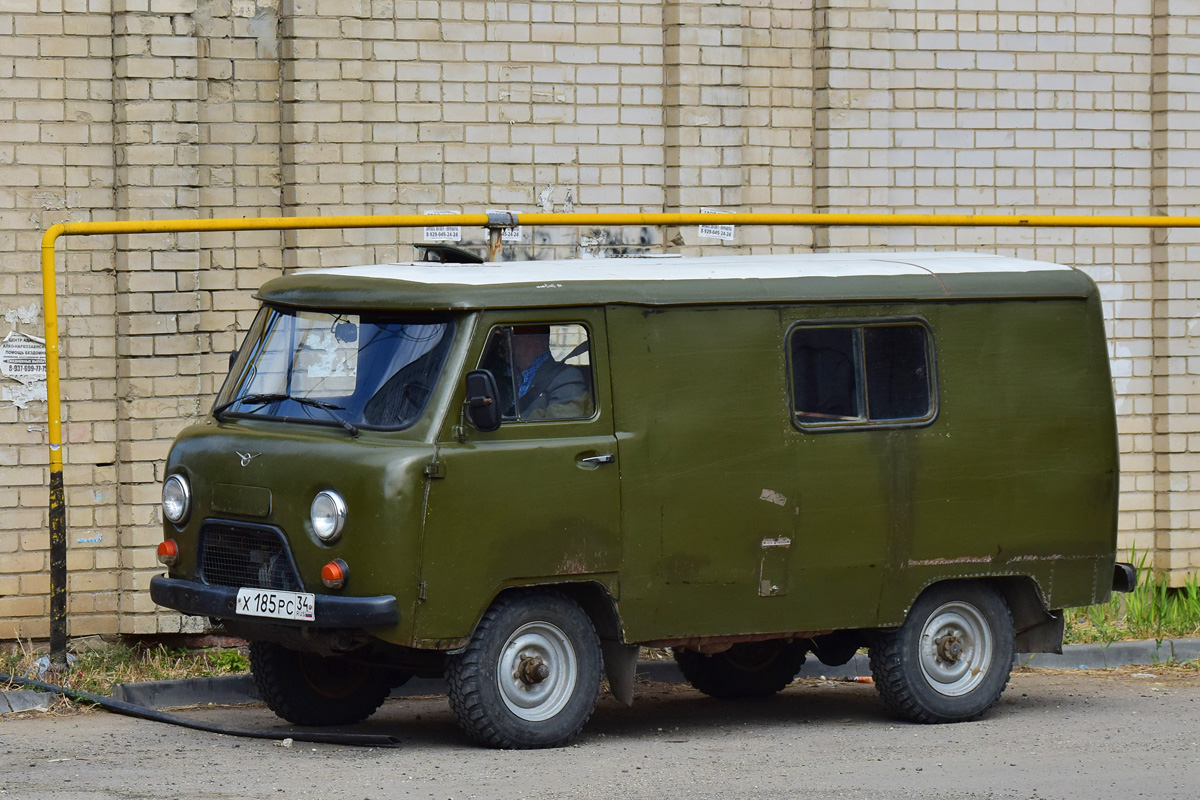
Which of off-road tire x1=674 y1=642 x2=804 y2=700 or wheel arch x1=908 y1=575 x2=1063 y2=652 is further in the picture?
off-road tire x1=674 y1=642 x2=804 y2=700

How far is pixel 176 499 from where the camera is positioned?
836 cm

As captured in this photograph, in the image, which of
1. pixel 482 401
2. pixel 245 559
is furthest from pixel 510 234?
pixel 245 559

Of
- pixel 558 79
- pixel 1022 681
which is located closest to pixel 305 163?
pixel 558 79

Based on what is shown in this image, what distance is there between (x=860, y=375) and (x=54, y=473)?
4083 millimetres

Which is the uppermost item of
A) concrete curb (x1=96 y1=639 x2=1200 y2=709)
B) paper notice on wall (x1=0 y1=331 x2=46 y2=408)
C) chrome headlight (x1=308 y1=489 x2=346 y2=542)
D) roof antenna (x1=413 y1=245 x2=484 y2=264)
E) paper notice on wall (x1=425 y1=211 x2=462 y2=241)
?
paper notice on wall (x1=425 y1=211 x2=462 y2=241)

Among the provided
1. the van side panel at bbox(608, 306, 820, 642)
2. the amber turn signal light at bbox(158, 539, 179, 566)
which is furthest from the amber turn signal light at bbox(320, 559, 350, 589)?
the van side panel at bbox(608, 306, 820, 642)

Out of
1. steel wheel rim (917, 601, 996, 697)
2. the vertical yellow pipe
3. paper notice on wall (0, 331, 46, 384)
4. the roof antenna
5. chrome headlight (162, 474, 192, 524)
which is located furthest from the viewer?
paper notice on wall (0, 331, 46, 384)

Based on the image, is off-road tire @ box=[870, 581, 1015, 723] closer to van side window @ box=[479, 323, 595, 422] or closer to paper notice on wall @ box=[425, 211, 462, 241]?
van side window @ box=[479, 323, 595, 422]

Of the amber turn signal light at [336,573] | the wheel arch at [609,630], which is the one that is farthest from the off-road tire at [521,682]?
the amber turn signal light at [336,573]

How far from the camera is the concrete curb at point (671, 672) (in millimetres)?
9484

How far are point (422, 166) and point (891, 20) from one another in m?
3.40

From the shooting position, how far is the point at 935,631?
357 inches

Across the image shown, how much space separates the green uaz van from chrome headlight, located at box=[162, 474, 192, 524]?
0.7 inches

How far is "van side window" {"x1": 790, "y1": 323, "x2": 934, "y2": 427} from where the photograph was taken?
872 cm
